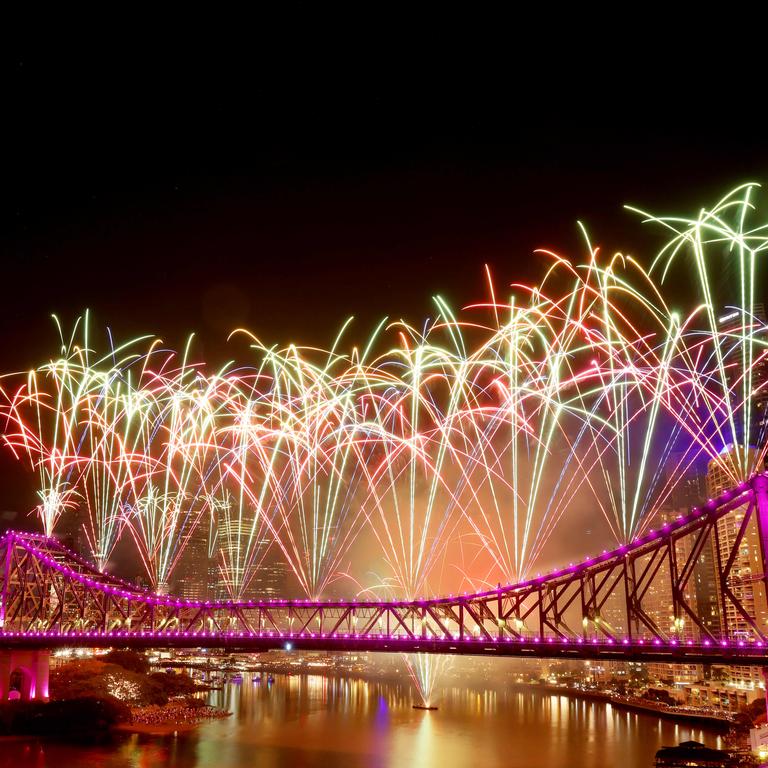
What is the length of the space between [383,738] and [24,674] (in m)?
27.7

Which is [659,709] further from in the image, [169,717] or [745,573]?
[169,717]

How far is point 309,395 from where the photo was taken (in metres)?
39.1

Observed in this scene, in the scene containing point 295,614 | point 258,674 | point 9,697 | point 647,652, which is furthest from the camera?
point 258,674

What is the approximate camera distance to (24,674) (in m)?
62.0

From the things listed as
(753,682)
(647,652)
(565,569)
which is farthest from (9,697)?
(753,682)

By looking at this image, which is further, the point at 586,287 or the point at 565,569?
the point at 565,569

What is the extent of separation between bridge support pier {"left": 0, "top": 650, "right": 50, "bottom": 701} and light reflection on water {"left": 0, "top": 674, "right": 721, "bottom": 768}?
28.3ft

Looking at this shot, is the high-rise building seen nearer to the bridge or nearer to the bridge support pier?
the bridge

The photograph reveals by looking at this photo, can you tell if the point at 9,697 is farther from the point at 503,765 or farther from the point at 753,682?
the point at 753,682

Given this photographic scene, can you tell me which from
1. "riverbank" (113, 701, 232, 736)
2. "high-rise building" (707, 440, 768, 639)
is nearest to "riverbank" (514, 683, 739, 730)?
"high-rise building" (707, 440, 768, 639)

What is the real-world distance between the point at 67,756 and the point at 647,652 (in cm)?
3545

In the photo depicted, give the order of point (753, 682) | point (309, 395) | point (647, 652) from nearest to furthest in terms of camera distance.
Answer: point (647, 652), point (309, 395), point (753, 682)

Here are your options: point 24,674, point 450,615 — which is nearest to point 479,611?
point 450,615

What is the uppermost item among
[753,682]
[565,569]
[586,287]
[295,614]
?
[586,287]
